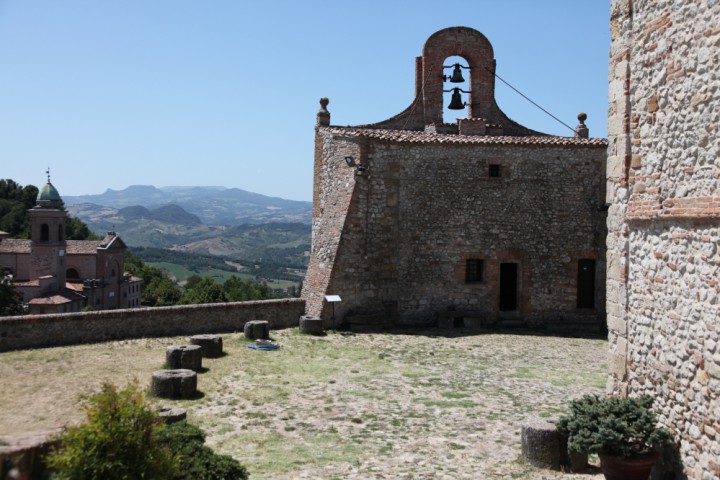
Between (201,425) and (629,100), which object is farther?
(201,425)

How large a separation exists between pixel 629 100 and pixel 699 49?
1.48 metres

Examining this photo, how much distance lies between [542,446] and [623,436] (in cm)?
125

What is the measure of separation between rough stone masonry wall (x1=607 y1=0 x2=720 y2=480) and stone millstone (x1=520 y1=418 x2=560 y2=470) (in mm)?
1206

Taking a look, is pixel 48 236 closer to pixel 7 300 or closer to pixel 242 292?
pixel 242 292

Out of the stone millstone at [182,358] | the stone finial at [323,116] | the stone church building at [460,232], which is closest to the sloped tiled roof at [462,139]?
the stone church building at [460,232]

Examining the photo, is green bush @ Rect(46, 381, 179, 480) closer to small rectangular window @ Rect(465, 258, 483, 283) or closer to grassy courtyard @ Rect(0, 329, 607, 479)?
grassy courtyard @ Rect(0, 329, 607, 479)

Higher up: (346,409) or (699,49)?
(699,49)

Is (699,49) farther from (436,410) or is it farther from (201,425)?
(201,425)

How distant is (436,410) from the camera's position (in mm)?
10992

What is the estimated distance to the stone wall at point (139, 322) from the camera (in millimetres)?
14797

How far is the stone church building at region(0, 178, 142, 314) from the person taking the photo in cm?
5894

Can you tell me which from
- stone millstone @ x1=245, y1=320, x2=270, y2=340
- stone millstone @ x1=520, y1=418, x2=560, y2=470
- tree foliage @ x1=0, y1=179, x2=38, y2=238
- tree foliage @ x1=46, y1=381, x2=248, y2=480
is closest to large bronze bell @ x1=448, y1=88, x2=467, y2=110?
stone millstone @ x1=245, y1=320, x2=270, y2=340

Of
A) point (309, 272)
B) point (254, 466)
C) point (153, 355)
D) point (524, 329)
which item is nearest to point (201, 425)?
point (254, 466)

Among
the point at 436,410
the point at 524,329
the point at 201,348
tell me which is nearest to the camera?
the point at 436,410
